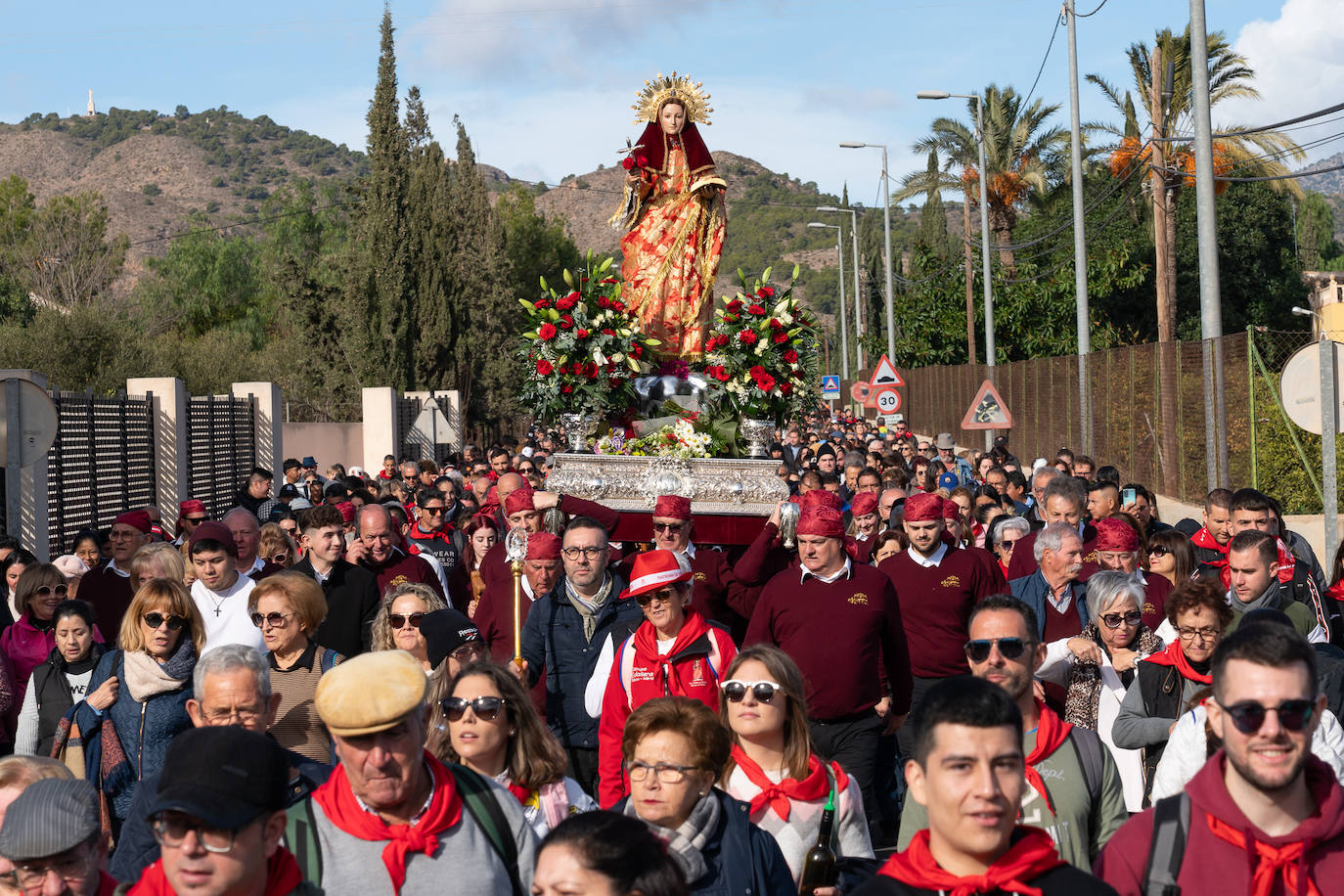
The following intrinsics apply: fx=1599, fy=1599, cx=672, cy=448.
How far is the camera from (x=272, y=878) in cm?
354

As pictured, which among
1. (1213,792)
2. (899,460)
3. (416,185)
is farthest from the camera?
(416,185)

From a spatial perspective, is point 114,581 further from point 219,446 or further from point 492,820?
point 219,446

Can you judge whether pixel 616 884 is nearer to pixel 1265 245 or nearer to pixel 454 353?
pixel 454 353

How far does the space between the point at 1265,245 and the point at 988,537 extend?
52.6 meters

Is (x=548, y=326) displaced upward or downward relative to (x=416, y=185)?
downward

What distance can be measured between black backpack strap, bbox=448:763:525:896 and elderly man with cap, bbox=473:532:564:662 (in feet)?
12.8

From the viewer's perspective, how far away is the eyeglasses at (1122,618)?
6.38 m

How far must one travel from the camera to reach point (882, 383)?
26.1 m

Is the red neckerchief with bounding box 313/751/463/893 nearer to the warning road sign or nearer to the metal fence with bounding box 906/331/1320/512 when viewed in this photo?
the metal fence with bounding box 906/331/1320/512

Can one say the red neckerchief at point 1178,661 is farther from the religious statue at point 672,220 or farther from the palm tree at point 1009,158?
the palm tree at point 1009,158

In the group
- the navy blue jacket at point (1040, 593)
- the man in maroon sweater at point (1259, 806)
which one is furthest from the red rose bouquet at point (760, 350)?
the man in maroon sweater at point (1259, 806)

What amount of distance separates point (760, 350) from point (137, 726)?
6.85 metres

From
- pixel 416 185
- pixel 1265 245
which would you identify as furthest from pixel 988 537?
pixel 1265 245

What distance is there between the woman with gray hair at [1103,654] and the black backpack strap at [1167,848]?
2.53 metres
